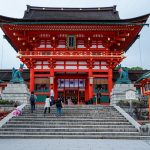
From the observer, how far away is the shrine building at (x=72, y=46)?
102ft

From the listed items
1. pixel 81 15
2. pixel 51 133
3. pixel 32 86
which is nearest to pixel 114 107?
pixel 51 133

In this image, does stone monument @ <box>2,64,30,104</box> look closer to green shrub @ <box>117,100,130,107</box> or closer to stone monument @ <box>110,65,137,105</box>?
stone monument @ <box>110,65,137,105</box>

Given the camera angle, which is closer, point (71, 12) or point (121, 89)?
point (121, 89)

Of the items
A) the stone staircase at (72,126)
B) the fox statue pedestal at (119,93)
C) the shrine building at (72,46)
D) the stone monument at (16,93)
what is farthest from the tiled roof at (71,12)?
the stone staircase at (72,126)

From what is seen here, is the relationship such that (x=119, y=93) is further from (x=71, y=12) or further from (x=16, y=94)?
(x=71, y=12)

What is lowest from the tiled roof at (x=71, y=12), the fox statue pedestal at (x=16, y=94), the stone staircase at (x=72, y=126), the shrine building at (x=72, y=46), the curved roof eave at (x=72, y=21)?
the stone staircase at (x=72, y=126)

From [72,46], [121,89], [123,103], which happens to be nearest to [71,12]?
[72,46]

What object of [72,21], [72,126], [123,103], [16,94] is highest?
[72,21]

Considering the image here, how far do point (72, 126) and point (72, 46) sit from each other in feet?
49.1

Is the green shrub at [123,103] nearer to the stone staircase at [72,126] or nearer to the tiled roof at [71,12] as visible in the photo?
the stone staircase at [72,126]

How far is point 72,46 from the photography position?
33.0 meters

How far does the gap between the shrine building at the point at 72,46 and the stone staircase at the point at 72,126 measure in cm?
941

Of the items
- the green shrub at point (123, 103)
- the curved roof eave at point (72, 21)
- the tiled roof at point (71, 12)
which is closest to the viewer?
the green shrub at point (123, 103)

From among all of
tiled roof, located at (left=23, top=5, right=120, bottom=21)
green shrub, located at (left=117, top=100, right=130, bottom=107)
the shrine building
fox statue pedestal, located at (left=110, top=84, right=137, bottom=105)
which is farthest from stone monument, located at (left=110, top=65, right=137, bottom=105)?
tiled roof, located at (left=23, top=5, right=120, bottom=21)
